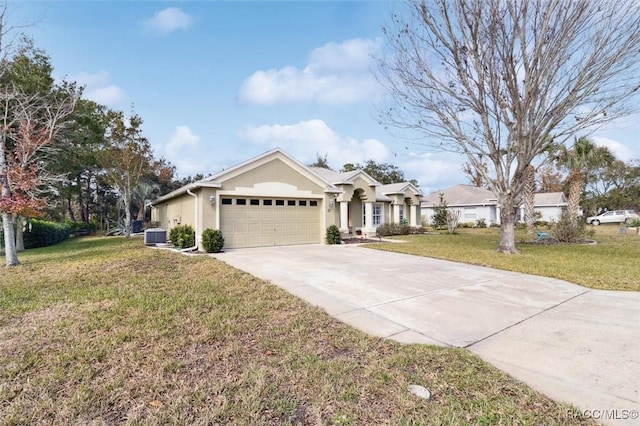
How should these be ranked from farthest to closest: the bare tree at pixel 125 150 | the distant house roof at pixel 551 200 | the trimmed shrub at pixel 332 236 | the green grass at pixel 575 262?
the distant house roof at pixel 551 200 → the bare tree at pixel 125 150 → the trimmed shrub at pixel 332 236 → the green grass at pixel 575 262

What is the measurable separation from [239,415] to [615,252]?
15.4m

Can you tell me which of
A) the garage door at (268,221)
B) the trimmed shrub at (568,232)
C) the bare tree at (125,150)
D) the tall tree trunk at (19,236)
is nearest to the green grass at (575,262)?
the trimmed shrub at (568,232)

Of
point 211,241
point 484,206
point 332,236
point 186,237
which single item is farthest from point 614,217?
point 186,237

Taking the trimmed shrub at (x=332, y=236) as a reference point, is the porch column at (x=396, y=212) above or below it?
above

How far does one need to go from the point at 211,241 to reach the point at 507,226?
11.9 meters

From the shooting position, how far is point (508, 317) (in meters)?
5.05

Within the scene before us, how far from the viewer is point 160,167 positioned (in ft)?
118

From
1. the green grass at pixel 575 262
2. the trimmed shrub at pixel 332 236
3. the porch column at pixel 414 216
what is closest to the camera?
the green grass at pixel 575 262

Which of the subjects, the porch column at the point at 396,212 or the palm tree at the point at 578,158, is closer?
the palm tree at the point at 578,158

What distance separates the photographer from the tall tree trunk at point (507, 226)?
12.7 meters

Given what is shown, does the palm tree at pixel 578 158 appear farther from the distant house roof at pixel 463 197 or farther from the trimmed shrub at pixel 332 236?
the trimmed shrub at pixel 332 236

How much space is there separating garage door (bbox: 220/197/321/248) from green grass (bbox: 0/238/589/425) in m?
8.12

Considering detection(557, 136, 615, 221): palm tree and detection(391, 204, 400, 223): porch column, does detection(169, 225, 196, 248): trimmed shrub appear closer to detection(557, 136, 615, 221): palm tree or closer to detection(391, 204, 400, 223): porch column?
detection(391, 204, 400, 223): porch column

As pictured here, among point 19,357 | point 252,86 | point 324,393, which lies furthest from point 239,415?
point 252,86
